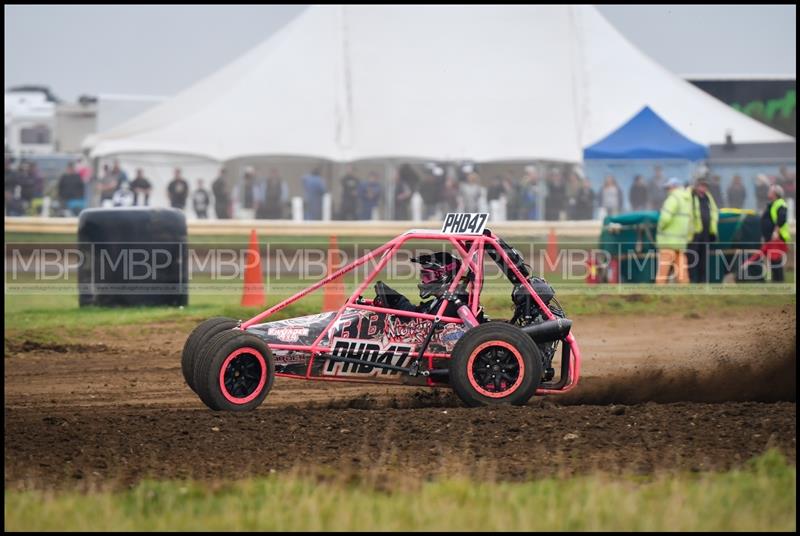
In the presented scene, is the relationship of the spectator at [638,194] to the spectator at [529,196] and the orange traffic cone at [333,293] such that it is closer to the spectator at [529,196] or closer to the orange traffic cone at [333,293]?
the spectator at [529,196]

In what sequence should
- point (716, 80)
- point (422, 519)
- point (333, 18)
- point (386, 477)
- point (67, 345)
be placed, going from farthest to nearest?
point (716, 80), point (333, 18), point (67, 345), point (386, 477), point (422, 519)

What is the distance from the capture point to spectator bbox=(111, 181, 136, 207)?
2600cm

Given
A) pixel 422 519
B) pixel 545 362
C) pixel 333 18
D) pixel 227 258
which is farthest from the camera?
pixel 333 18

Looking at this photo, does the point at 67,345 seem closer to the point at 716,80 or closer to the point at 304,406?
the point at 304,406

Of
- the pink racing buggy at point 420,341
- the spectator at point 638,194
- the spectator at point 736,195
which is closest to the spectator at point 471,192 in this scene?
the spectator at point 638,194

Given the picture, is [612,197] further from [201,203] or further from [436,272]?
[436,272]

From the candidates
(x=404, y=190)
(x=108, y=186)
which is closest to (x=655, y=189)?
(x=404, y=190)

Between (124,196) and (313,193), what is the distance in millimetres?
3993

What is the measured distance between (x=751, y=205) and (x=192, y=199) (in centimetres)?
1170

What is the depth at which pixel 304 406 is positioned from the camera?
9.63m

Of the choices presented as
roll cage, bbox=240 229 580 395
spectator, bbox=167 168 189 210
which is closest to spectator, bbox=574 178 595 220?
spectator, bbox=167 168 189 210

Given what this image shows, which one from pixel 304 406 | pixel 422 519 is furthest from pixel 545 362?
pixel 422 519

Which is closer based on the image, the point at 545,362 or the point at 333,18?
the point at 545,362

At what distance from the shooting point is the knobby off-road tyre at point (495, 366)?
866 cm
